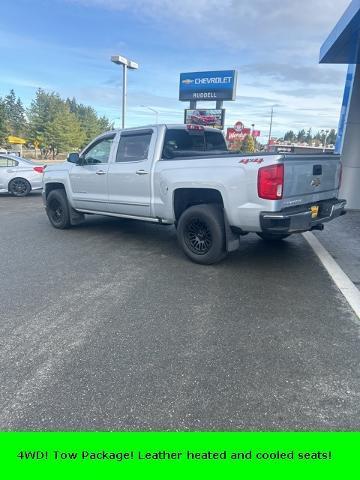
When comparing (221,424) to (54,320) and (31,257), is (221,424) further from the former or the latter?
(31,257)

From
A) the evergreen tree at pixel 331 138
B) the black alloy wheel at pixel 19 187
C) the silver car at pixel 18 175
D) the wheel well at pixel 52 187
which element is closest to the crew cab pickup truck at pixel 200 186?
the wheel well at pixel 52 187

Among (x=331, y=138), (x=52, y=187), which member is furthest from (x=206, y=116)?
(x=331, y=138)

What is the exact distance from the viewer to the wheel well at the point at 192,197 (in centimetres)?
500

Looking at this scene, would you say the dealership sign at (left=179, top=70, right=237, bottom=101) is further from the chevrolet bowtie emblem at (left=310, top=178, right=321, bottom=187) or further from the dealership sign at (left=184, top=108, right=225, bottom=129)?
the chevrolet bowtie emblem at (left=310, top=178, right=321, bottom=187)

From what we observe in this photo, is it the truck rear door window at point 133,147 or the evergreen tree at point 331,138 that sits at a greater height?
the evergreen tree at point 331,138

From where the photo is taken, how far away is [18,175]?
42.2 feet

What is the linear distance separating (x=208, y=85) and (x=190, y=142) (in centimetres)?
2563

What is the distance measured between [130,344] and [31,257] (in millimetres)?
3301

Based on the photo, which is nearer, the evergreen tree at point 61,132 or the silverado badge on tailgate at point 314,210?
the silverado badge on tailgate at point 314,210

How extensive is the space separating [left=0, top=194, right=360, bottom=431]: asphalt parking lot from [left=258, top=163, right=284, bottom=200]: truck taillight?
3.82 feet

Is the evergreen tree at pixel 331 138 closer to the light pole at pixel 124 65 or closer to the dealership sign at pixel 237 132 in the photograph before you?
the dealership sign at pixel 237 132

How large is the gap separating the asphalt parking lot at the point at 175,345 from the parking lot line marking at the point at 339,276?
0.14m

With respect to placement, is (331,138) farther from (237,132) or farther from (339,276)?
(339,276)
